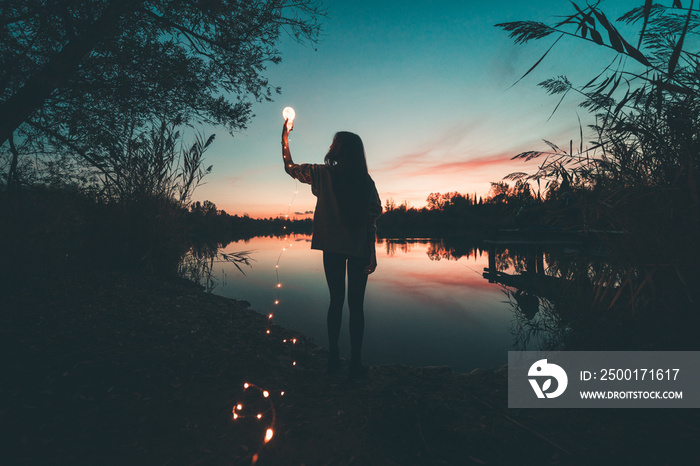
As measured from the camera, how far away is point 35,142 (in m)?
5.66

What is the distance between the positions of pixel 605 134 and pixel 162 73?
Result: 6073 millimetres

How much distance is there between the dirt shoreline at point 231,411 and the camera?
69.2 inches

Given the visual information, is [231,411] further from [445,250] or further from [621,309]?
[445,250]

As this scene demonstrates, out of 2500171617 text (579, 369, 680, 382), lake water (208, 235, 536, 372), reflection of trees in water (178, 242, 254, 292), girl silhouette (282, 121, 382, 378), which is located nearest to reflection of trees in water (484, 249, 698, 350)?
2500171617 text (579, 369, 680, 382)

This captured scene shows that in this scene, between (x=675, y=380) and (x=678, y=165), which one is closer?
(x=675, y=380)

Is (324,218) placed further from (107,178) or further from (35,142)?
(35,142)

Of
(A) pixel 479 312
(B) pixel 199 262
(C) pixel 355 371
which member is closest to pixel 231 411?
(C) pixel 355 371

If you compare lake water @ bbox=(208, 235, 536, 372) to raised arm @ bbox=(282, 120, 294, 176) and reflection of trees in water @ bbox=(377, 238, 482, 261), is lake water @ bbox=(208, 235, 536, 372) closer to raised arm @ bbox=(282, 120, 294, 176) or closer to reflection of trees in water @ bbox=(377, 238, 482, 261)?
raised arm @ bbox=(282, 120, 294, 176)

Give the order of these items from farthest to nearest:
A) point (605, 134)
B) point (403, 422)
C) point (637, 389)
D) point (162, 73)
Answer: point (162, 73)
point (605, 134)
point (637, 389)
point (403, 422)

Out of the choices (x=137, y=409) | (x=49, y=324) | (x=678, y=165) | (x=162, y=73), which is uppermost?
(x=162, y=73)

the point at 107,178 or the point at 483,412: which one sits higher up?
the point at 107,178

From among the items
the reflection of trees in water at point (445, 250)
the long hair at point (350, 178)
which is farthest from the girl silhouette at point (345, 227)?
the reflection of trees in water at point (445, 250)

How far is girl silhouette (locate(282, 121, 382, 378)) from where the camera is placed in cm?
293

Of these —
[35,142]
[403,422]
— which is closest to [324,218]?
[403,422]
